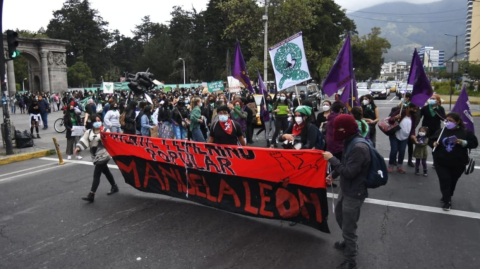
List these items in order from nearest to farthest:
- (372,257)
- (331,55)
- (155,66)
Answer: (372,257) → (331,55) → (155,66)

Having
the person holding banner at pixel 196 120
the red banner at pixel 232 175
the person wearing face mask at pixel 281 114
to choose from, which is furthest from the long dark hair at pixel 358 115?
the person wearing face mask at pixel 281 114

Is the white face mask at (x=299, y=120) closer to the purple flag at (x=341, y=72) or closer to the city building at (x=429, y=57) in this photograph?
the purple flag at (x=341, y=72)

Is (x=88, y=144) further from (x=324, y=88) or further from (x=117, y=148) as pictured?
(x=324, y=88)

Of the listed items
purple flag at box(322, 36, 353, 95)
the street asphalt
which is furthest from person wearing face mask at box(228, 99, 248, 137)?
the street asphalt

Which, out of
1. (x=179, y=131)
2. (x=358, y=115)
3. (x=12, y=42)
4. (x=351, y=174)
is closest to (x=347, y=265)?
(x=351, y=174)

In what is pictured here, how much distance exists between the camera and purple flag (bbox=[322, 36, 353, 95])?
7621 millimetres

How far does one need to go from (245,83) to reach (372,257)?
8.14 m

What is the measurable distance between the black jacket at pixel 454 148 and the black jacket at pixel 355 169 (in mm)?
2638

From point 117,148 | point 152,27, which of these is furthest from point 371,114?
point 152,27

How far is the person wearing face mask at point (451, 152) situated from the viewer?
5.88 meters

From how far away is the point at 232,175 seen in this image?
549 cm

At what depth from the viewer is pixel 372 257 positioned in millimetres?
4418

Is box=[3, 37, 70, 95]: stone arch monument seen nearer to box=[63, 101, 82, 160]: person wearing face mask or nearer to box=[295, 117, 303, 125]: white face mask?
box=[63, 101, 82, 160]: person wearing face mask

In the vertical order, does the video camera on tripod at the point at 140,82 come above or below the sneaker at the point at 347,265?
above
